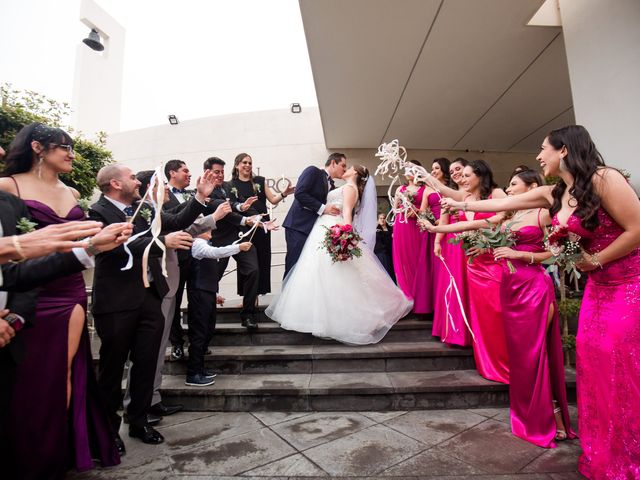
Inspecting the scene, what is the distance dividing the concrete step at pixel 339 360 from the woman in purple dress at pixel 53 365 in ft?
4.99

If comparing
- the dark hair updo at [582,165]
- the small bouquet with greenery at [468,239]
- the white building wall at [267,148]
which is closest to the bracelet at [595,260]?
the dark hair updo at [582,165]

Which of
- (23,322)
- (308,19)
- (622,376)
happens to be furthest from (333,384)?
(308,19)

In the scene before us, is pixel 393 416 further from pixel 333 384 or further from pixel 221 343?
pixel 221 343

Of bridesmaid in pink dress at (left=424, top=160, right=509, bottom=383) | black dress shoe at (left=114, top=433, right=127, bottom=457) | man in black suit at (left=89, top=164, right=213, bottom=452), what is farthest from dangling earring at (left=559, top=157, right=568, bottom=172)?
black dress shoe at (left=114, top=433, right=127, bottom=457)

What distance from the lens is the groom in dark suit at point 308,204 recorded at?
185 inches

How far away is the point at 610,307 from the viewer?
209 cm

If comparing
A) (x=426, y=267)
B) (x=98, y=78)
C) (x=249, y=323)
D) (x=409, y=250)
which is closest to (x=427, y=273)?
(x=426, y=267)

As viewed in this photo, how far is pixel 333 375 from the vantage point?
12.0 ft

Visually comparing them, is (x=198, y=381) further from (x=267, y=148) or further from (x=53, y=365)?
(x=267, y=148)

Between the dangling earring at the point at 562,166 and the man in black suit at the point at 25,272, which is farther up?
the dangling earring at the point at 562,166

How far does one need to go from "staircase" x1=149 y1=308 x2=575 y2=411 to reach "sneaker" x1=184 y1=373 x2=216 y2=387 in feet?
0.21

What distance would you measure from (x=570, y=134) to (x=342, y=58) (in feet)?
11.9

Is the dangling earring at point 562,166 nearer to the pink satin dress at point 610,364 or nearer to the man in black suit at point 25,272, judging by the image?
the pink satin dress at point 610,364

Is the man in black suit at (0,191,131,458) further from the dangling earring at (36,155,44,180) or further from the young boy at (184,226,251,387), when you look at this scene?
the young boy at (184,226,251,387)
